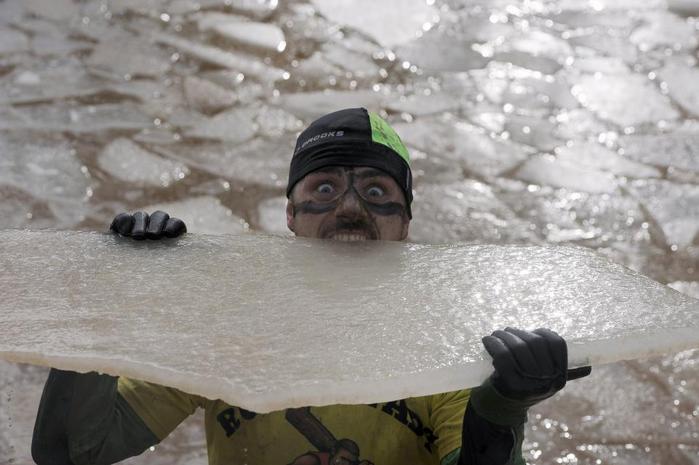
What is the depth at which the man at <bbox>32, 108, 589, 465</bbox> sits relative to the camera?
1196 millimetres

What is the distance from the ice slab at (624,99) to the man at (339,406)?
2559 millimetres

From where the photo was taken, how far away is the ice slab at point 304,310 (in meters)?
1.13

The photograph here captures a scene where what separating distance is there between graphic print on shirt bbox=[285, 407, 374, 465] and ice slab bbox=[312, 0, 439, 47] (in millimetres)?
3415

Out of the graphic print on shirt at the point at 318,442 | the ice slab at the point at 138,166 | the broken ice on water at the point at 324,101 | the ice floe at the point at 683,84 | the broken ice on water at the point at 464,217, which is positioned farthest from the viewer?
the ice floe at the point at 683,84

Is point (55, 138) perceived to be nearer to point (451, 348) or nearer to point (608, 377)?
point (608, 377)

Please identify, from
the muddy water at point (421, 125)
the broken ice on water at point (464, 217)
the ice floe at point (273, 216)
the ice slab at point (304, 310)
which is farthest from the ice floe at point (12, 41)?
the ice slab at point (304, 310)

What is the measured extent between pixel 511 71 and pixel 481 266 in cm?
312

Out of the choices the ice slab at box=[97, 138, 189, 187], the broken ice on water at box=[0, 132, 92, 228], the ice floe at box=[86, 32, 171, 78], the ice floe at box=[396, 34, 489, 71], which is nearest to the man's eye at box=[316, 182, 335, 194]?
the broken ice on water at box=[0, 132, 92, 228]

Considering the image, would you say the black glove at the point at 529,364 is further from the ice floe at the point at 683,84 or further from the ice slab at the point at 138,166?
the ice floe at the point at 683,84

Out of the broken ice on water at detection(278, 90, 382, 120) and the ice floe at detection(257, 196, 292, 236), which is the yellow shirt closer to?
the ice floe at detection(257, 196, 292, 236)

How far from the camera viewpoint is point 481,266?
1.52 m

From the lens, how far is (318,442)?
1487mm

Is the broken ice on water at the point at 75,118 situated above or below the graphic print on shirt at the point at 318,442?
below

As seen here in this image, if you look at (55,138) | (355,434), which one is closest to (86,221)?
(55,138)
